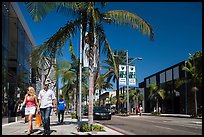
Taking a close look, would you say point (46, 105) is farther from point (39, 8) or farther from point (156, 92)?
point (156, 92)

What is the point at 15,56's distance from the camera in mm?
26141

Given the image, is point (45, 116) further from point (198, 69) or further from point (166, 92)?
point (166, 92)

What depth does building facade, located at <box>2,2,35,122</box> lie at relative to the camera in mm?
20984

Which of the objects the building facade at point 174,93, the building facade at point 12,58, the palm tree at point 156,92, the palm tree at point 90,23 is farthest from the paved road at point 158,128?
the palm tree at point 156,92

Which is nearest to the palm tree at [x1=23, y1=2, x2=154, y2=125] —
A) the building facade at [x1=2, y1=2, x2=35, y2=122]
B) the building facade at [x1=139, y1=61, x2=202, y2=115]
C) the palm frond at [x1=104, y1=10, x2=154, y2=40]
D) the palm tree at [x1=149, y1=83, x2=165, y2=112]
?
the palm frond at [x1=104, y1=10, x2=154, y2=40]

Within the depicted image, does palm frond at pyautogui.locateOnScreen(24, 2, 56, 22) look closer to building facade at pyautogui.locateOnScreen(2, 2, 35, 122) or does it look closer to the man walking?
the man walking

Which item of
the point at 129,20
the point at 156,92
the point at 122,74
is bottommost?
the point at 156,92

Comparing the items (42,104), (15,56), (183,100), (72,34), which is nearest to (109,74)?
(183,100)

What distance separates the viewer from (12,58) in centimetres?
2566

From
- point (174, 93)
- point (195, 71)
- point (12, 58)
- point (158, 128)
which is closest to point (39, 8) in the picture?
point (158, 128)

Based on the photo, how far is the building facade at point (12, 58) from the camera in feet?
68.8

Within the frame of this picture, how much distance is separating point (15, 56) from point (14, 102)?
4.01 m

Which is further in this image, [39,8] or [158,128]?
[158,128]

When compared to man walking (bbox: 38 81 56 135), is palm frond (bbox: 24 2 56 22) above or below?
above
